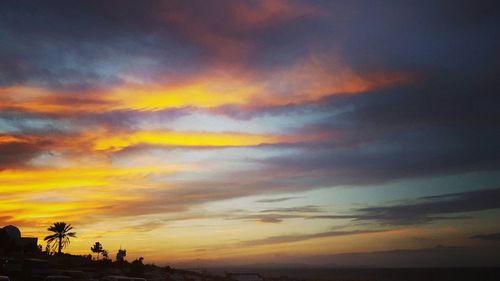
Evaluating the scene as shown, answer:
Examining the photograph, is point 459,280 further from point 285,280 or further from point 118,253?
point 118,253

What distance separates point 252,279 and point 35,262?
60127 mm

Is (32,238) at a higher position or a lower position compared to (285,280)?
higher

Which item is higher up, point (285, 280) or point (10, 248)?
point (10, 248)

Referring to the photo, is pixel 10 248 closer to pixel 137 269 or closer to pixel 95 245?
pixel 95 245

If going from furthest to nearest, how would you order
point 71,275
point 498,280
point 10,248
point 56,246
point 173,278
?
1. point 498,280
2. point 56,246
3. point 10,248
4. point 173,278
5. point 71,275

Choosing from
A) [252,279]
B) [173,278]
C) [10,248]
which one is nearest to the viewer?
[173,278]

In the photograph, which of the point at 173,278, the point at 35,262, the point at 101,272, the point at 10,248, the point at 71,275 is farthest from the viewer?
the point at 10,248

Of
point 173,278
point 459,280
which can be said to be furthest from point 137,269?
point 459,280

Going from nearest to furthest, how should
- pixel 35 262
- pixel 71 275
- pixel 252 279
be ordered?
pixel 71 275 < pixel 35 262 < pixel 252 279

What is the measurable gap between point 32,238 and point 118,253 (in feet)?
55.7

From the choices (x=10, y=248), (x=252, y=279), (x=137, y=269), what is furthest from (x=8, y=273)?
(x=252, y=279)

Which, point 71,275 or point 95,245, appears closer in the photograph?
point 71,275

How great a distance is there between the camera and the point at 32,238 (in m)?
75.6

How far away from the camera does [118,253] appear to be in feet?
236
